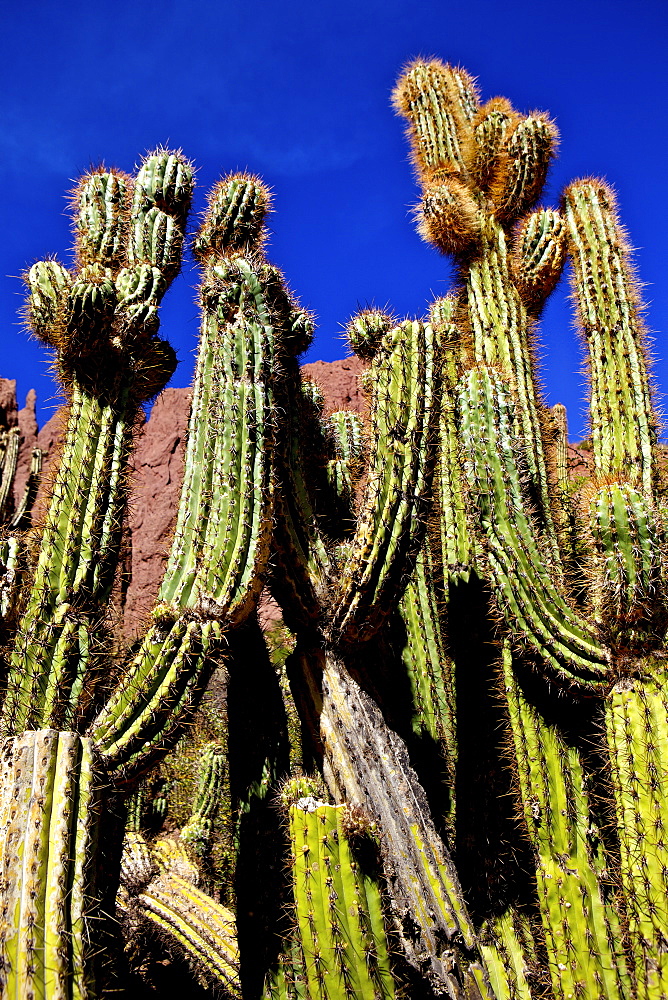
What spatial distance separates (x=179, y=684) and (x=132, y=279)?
1.93 m

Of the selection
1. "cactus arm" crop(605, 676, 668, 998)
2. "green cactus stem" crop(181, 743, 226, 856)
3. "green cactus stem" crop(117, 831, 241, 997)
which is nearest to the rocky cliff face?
"green cactus stem" crop(181, 743, 226, 856)

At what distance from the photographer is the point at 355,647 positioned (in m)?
3.23

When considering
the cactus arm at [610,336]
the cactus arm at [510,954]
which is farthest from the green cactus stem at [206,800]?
the cactus arm at [610,336]

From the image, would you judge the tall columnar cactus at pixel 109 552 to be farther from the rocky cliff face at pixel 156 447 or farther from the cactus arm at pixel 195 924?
the rocky cliff face at pixel 156 447

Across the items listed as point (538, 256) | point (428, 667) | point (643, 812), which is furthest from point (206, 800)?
point (538, 256)

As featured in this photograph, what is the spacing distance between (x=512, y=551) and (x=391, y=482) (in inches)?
23.5

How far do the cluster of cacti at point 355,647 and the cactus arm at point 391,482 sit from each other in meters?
0.01

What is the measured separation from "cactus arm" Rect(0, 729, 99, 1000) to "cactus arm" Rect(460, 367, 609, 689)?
1.75 metres

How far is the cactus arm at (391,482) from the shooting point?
310 centimetres

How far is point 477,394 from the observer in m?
3.37

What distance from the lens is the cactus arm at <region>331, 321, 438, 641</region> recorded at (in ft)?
10.2

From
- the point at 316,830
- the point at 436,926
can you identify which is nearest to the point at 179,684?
the point at 316,830

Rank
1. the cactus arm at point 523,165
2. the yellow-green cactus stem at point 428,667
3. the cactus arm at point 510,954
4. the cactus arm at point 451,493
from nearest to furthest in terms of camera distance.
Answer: the cactus arm at point 510,954 < the yellow-green cactus stem at point 428,667 < the cactus arm at point 451,493 < the cactus arm at point 523,165

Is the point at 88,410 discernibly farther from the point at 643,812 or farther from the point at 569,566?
the point at 643,812
